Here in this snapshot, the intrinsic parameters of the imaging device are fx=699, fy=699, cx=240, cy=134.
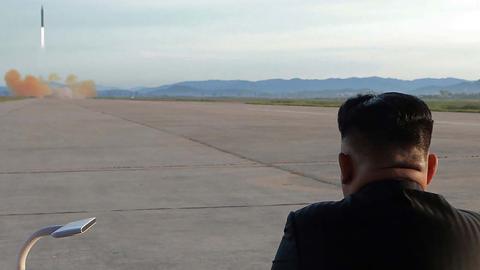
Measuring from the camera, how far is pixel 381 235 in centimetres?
179

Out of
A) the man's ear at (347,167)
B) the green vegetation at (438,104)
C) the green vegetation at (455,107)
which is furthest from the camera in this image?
the green vegetation at (438,104)

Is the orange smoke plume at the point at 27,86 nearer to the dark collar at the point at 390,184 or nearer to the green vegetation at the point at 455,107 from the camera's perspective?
the green vegetation at the point at 455,107

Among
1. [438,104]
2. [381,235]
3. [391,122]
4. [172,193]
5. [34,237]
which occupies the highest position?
[391,122]

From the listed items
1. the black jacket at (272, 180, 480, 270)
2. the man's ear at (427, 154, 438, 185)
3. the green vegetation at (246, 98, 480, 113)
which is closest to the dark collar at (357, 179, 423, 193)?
the black jacket at (272, 180, 480, 270)

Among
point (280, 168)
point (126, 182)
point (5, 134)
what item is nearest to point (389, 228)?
point (126, 182)

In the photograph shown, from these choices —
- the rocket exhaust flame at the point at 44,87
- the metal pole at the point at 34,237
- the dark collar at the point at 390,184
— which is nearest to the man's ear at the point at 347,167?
the dark collar at the point at 390,184

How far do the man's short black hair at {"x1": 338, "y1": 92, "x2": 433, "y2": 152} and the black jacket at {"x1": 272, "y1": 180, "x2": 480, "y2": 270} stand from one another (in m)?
0.12

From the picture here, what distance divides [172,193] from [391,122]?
7.84 m

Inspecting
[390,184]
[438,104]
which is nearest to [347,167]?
[390,184]

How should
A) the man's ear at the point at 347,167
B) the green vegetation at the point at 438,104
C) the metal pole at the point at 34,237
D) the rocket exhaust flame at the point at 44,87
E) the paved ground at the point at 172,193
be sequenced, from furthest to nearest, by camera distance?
the rocket exhaust flame at the point at 44,87
the green vegetation at the point at 438,104
the paved ground at the point at 172,193
the metal pole at the point at 34,237
the man's ear at the point at 347,167

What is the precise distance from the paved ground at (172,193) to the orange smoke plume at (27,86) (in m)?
156

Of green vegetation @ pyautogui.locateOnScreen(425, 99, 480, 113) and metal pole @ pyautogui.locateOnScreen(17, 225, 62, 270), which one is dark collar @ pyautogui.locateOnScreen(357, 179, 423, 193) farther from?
green vegetation @ pyautogui.locateOnScreen(425, 99, 480, 113)

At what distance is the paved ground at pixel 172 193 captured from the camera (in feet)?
20.3

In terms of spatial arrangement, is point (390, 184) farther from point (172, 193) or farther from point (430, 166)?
point (172, 193)
